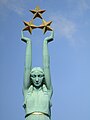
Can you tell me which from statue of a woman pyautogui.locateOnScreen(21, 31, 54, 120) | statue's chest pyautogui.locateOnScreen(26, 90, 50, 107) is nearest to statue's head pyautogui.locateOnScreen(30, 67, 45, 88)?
statue of a woman pyautogui.locateOnScreen(21, 31, 54, 120)

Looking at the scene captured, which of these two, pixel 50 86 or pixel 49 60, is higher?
pixel 49 60

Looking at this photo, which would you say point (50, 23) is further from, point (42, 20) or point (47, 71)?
point (47, 71)

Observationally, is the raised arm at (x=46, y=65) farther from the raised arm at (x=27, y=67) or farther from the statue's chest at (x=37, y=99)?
the raised arm at (x=27, y=67)

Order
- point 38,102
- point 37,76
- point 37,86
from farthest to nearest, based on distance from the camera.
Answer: point 37,86
point 37,76
point 38,102

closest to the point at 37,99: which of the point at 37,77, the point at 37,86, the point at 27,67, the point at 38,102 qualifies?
the point at 38,102

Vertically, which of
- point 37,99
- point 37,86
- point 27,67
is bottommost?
point 37,99

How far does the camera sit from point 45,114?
1341cm

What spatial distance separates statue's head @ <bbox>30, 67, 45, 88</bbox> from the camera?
13898 mm

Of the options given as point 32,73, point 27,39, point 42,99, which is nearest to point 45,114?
point 42,99

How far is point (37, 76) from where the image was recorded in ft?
45.6

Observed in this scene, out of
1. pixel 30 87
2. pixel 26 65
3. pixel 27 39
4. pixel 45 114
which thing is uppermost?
pixel 27 39

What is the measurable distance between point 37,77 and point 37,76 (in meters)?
0.04

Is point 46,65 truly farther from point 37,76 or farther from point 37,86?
point 37,86

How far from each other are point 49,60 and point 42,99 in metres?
1.63
